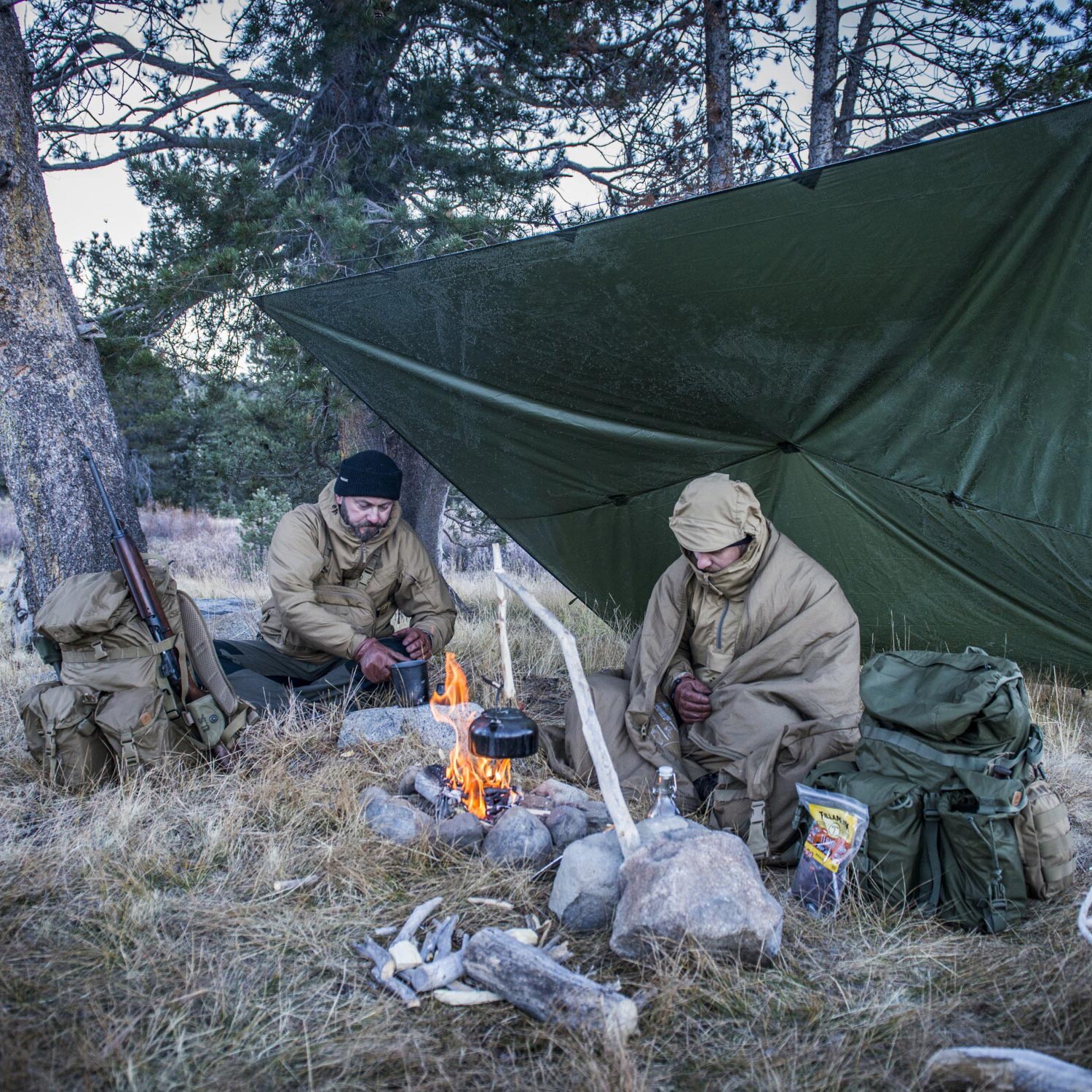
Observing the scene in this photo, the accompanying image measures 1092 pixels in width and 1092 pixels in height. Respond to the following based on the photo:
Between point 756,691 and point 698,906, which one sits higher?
point 756,691

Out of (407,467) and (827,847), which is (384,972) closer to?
(827,847)

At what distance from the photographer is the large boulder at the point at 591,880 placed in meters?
2.45

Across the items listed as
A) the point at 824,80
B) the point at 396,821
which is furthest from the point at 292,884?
the point at 824,80

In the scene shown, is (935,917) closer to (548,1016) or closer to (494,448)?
(548,1016)

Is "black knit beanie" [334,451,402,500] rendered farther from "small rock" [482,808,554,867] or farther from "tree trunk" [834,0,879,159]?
"tree trunk" [834,0,879,159]

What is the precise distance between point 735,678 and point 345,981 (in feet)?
6.29

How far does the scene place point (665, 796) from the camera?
293 centimetres

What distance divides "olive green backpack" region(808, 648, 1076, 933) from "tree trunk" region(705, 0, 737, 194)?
3888 mm

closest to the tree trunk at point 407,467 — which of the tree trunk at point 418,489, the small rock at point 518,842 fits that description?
the tree trunk at point 418,489

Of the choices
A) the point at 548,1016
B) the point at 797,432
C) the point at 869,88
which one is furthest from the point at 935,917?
the point at 869,88

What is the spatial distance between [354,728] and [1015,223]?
325 centimetres

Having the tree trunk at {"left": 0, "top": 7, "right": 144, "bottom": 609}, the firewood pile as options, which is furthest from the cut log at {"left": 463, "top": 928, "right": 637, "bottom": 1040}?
the tree trunk at {"left": 0, "top": 7, "right": 144, "bottom": 609}

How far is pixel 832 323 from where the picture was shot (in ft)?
11.5

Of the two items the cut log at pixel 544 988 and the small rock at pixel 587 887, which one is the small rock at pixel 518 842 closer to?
the small rock at pixel 587 887
